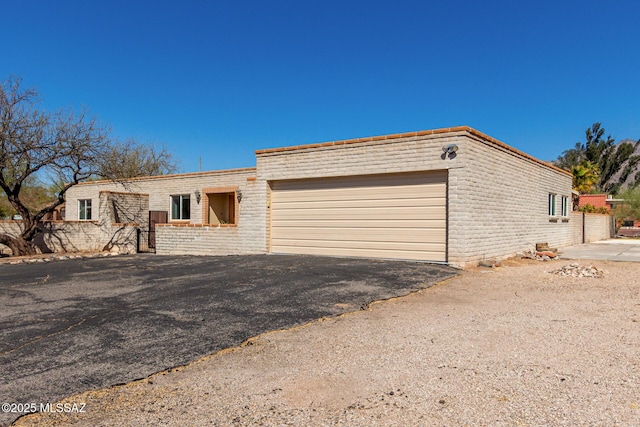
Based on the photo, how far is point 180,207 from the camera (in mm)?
21094

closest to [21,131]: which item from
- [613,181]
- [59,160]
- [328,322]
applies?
[59,160]

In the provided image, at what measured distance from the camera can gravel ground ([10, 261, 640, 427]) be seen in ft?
10.5

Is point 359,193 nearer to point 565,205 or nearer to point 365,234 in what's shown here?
point 365,234

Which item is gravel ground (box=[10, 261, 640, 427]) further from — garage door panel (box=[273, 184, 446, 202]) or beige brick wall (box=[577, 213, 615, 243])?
beige brick wall (box=[577, 213, 615, 243])

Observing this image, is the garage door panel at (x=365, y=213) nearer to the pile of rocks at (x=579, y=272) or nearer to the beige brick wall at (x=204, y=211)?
the beige brick wall at (x=204, y=211)

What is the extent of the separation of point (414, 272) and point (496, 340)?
5.12m

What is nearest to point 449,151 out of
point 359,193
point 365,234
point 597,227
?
point 359,193

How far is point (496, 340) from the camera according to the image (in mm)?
5109

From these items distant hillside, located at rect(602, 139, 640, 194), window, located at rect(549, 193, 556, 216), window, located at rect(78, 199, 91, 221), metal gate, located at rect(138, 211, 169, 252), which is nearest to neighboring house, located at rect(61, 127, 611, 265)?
window, located at rect(549, 193, 556, 216)

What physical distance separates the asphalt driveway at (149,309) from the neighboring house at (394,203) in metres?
1.16

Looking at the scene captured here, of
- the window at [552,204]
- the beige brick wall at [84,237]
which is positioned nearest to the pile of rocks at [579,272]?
the window at [552,204]

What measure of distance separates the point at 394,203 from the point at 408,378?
8.71m

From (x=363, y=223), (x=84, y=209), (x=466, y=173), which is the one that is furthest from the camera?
(x=84, y=209)

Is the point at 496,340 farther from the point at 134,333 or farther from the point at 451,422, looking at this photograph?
the point at 134,333
